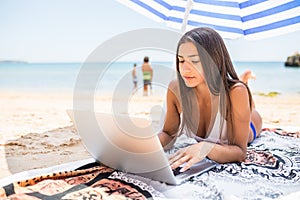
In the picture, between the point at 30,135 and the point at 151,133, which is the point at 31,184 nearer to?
the point at 151,133

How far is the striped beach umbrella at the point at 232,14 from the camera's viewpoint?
8.12ft

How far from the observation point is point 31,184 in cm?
126

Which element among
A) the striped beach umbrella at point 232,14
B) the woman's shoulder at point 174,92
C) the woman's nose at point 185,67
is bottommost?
the woman's shoulder at point 174,92

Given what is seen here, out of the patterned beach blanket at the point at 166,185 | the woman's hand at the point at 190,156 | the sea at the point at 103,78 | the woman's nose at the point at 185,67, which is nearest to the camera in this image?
the patterned beach blanket at the point at 166,185

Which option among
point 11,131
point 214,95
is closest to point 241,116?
Result: point 214,95

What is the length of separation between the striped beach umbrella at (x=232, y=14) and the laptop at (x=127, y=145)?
4.40 feet

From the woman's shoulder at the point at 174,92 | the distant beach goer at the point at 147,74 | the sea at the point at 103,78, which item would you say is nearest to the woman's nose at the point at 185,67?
the woman's shoulder at the point at 174,92

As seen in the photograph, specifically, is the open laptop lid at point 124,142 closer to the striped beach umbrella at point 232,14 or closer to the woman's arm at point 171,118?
the woman's arm at point 171,118

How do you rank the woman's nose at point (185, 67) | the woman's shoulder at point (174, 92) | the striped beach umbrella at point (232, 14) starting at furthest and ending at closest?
the striped beach umbrella at point (232, 14) < the woman's shoulder at point (174, 92) < the woman's nose at point (185, 67)

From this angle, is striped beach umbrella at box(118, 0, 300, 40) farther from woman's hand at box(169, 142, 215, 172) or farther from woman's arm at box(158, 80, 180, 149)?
woman's hand at box(169, 142, 215, 172)

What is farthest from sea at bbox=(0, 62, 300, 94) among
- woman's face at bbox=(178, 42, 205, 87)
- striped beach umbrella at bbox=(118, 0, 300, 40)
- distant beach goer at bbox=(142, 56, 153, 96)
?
woman's face at bbox=(178, 42, 205, 87)

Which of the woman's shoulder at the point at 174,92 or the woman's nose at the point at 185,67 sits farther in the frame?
the woman's shoulder at the point at 174,92

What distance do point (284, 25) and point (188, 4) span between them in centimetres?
81

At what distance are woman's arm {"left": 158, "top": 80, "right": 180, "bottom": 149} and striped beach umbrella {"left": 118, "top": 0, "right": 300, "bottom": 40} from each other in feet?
2.61
